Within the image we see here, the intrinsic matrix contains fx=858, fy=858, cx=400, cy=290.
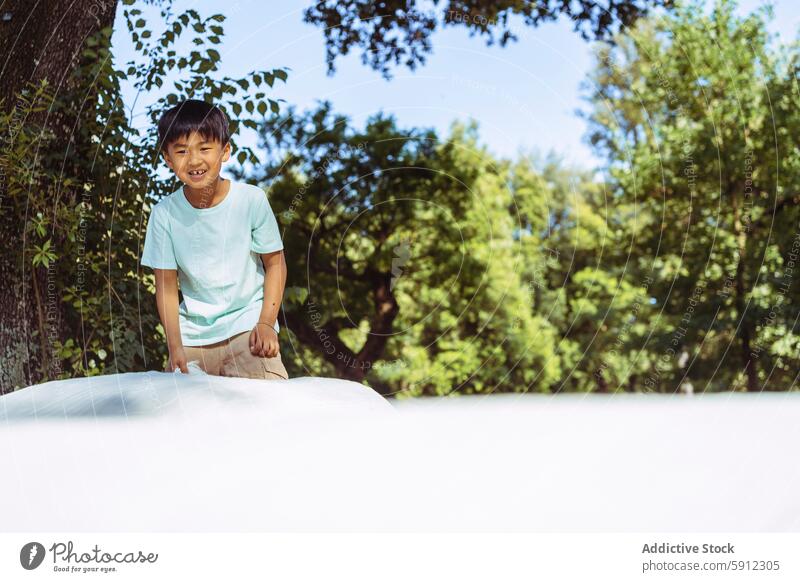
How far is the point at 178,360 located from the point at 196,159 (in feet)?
A: 2.14

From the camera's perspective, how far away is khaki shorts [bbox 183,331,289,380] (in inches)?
109

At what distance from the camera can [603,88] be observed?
7.04 metres

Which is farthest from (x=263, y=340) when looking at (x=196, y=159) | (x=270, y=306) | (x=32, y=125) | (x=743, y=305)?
(x=743, y=305)

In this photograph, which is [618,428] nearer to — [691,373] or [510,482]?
[510,482]

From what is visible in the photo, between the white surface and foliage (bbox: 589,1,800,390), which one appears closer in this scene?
the white surface

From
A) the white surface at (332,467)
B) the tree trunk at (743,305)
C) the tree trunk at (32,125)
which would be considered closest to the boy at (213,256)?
the white surface at (332,467)

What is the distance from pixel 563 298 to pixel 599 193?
1.00 meters

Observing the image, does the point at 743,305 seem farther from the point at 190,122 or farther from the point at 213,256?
the point at 190,122

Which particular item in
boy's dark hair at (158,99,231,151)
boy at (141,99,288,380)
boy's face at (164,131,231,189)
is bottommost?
boy at (141,99,288,380)

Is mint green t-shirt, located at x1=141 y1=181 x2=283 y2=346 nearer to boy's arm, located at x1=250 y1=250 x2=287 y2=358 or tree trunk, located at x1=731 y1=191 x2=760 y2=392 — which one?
boy's arm, located at x1=250 y1=250 x2=287 y2=358

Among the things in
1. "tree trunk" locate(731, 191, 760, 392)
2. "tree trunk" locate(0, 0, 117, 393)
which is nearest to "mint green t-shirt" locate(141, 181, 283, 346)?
"tree trunk" locate(0, 0, 117, 393)

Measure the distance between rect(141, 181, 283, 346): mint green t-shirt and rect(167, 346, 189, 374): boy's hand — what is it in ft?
0.17

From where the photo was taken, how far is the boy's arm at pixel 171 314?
276cm

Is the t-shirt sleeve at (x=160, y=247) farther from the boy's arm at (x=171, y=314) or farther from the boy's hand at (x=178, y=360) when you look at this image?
the boy's hand at (x=178, y=360)
